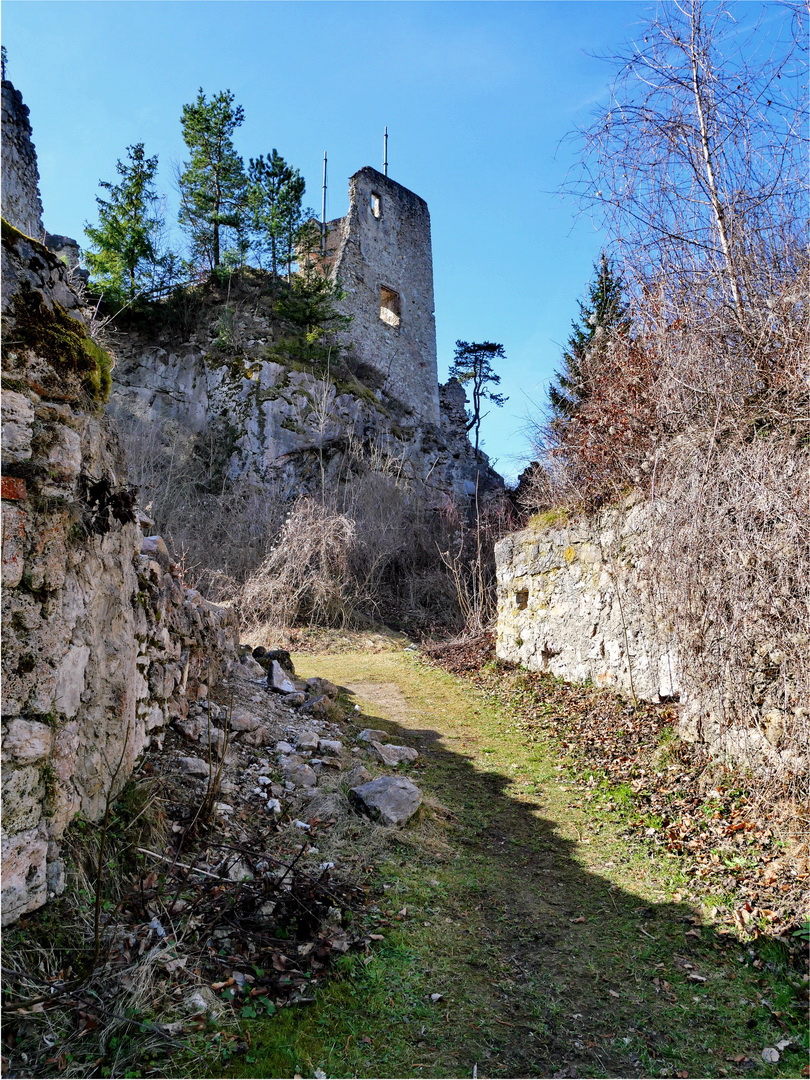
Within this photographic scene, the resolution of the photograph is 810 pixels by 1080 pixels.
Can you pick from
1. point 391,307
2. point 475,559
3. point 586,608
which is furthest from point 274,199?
point 586,608

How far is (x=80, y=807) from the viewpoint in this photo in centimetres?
274

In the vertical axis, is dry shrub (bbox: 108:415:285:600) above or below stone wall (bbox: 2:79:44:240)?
below

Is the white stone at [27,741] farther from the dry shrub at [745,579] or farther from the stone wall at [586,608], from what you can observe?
the stone wall at [586,608]

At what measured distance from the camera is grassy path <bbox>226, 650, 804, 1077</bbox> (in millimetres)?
2389

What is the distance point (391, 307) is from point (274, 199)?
5.80 metres

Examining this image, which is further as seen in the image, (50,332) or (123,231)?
(123,231)

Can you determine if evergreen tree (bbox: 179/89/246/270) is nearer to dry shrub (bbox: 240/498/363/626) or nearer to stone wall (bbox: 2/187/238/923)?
dry shrub (bbox: 240/498/363/626)

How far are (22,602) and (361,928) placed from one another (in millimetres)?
2128

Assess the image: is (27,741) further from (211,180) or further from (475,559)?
(211,180)

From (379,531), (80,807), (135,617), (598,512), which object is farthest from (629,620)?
(379,531)

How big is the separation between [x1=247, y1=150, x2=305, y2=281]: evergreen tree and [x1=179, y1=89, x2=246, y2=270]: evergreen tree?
16.8 inches

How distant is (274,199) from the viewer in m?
19.6

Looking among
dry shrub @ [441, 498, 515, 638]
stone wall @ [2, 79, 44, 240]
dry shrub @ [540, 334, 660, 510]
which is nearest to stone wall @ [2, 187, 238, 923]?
dry shrub @ [540, 334, 660, 510]

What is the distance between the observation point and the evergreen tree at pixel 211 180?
18.6 metres
